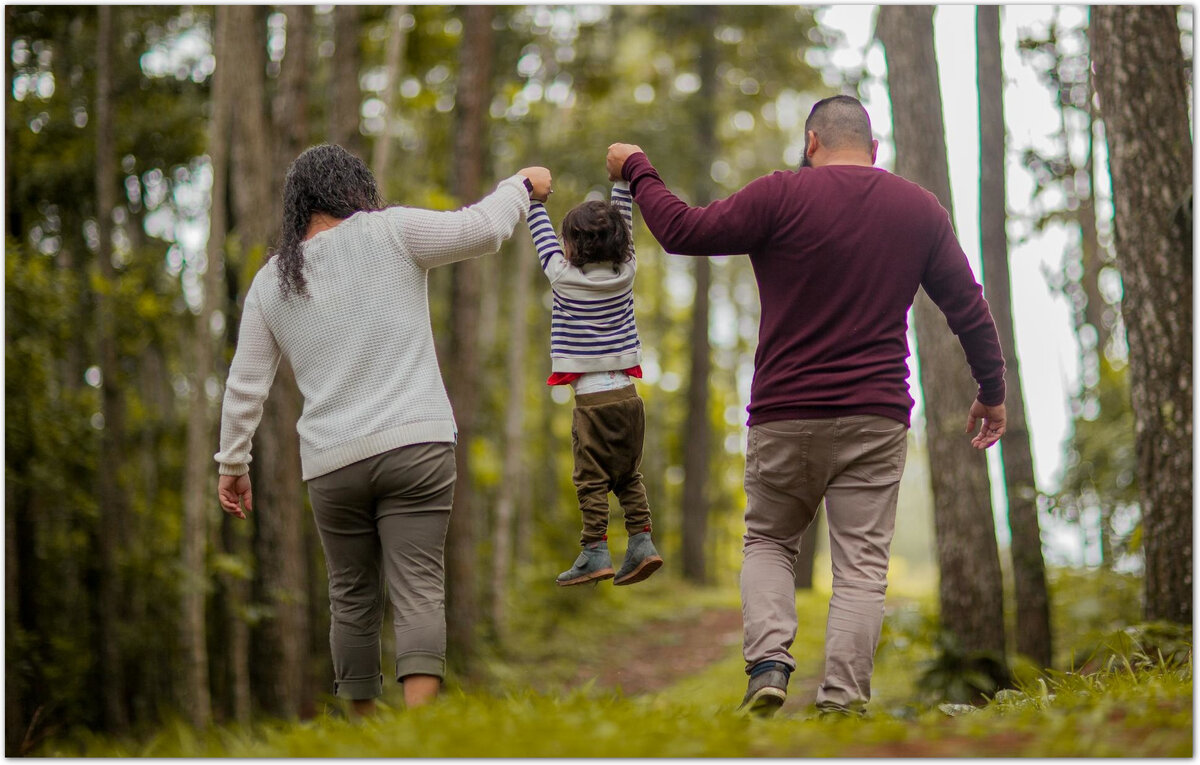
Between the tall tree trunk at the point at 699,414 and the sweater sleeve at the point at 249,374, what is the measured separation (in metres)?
15.7

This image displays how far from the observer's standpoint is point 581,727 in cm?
331

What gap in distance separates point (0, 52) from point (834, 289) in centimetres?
950

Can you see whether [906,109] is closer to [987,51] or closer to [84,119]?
[987,51]

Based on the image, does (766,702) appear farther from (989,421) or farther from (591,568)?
(989,421)

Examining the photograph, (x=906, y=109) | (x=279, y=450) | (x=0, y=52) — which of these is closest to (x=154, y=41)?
(x=0, y=52)

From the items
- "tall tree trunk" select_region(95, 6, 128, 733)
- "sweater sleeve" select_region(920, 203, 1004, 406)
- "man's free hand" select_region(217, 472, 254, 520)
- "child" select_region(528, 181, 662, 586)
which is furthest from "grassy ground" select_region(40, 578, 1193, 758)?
"tall tree trunk" select_region(95, 6, 128, 733)

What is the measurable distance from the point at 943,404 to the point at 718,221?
503 cm

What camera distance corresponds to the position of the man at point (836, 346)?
4035mm

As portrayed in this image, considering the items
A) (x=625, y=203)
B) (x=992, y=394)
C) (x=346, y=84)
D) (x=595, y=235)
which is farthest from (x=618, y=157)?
(x=346, y=84)

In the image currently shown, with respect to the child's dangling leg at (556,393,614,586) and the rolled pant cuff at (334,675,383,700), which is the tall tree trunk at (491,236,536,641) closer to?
the rolled pant cuff at (334,675,383,700)

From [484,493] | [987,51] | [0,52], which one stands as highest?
[0,52]

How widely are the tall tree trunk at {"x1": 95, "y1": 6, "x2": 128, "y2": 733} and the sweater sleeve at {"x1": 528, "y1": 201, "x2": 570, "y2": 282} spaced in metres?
8.55

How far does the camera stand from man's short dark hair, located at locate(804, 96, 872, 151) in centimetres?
424

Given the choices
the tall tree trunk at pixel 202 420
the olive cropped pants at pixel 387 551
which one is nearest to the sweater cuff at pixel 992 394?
the olive cropped pants at pixel 387 551
